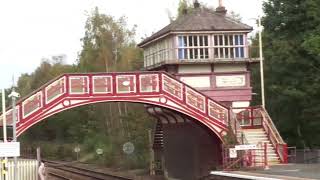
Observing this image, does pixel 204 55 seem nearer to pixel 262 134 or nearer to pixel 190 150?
pixel 190 150

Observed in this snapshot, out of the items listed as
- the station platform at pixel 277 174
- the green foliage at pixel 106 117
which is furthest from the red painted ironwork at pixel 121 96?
the green foliage at pixel 106 117

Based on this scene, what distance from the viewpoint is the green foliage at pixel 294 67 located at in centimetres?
4256

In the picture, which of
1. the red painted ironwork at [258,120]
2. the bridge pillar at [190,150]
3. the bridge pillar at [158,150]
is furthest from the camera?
the bridge pillar at [158,150]

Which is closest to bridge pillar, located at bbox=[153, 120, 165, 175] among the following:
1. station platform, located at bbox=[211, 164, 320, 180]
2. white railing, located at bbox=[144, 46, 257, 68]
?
white railing, located at bbox=[144, 46, 257, 68]

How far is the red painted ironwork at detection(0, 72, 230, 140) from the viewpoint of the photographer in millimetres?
33906

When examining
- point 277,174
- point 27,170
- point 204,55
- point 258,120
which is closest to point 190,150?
point 258,120

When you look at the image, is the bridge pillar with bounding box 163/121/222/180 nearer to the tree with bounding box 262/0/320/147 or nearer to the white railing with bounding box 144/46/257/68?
the white railing with bounding box 144/46/257/68

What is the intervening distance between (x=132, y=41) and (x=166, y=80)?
3905 cm

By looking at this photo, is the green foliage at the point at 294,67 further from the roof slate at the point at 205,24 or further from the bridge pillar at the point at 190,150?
the bridge pillar at the point at 190,150

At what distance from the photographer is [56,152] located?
3531 inches

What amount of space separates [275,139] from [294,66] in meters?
9.26

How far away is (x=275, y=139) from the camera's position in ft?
120

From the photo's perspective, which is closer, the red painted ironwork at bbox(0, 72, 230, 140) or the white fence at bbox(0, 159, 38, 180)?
the white fence at bbox(0, 159, 38, 180)

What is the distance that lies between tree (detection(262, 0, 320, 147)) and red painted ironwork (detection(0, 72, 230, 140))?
26.2ft
